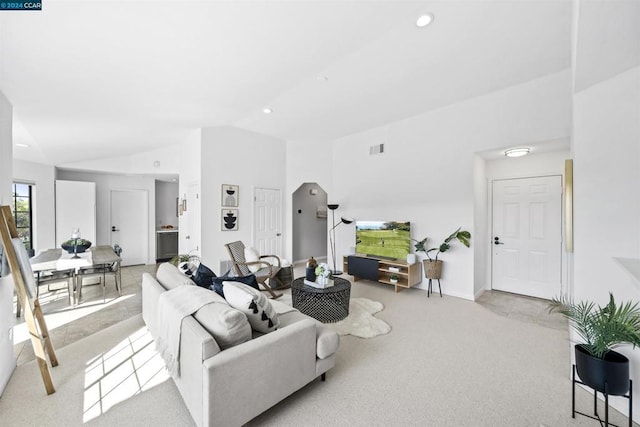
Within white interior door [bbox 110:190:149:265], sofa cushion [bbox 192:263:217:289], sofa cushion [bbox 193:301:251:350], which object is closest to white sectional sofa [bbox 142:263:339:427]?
sofa cushion [bbox 193:301:251:350]

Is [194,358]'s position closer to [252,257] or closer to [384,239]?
[252,257]

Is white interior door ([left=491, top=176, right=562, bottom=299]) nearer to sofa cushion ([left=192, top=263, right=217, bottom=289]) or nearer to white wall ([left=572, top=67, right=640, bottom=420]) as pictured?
white wall ([left=572, top=67, right=640, bottom=420])

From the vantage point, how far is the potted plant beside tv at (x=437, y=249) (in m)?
4.22

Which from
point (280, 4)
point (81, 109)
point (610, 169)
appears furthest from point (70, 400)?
point (610, 169)

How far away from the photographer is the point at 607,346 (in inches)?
63.8

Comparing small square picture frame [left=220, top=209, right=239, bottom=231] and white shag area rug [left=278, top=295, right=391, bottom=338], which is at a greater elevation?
small square picture frame [left=220, top=209, right=239, bottom=231]

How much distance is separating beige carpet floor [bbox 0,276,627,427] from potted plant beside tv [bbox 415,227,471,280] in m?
1.35

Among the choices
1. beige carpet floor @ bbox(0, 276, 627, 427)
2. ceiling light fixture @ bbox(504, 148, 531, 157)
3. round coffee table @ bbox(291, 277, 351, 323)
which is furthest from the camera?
ceiling light fixture @ bbox(504, 148, 531, 157)

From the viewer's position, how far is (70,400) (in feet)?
6.45

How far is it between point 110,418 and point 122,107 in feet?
10.7

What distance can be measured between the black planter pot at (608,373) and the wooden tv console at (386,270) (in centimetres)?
282

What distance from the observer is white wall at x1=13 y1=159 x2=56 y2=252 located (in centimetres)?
532

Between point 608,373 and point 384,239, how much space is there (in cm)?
352

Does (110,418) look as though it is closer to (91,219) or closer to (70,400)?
(70,400)
